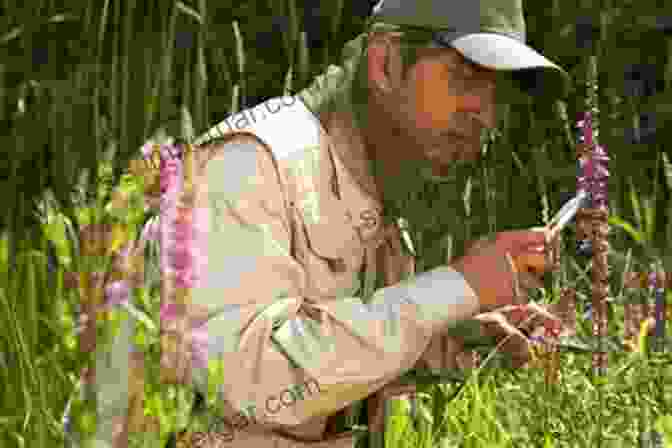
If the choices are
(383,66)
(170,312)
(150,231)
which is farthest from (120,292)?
(383,66)

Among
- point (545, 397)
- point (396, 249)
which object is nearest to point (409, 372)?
point (396, 249)

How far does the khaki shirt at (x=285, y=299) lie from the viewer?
233 cm

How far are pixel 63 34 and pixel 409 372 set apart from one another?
3498mm

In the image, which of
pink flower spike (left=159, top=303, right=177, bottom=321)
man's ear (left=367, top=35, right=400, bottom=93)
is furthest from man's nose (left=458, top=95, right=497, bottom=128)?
pink flower spike (left=159, top=303, right=177, bottom=321)

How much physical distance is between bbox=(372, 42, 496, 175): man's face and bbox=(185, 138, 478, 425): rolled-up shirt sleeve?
0.66ft

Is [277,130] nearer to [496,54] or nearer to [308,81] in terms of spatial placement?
[496,54]

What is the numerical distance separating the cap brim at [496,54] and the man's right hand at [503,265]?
27cm

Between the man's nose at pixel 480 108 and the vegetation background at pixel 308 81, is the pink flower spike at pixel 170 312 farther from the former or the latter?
the vegetation background at pixel 308 81

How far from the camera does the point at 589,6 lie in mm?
5328

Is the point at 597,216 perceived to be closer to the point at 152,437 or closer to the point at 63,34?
the point at 152,437

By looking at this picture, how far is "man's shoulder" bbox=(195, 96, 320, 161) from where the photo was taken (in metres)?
2.42

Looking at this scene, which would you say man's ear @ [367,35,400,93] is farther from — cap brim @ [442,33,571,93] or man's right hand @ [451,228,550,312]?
man's right hand @ [451,228,550,312]

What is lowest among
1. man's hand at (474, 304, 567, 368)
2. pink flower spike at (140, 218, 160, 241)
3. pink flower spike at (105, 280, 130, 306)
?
man's hand at (474, 304, 567, 368)

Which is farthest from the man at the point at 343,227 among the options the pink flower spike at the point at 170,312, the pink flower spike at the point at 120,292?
the pink flower spike at the point at 120,292
